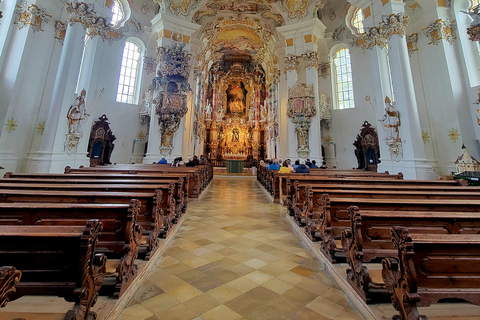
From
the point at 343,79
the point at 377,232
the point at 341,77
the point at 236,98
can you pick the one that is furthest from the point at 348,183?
the point at 236,98

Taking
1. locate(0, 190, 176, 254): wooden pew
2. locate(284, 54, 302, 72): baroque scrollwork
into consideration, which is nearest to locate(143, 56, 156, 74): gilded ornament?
locate(284, 54, 302, 72): baroque scrollwork

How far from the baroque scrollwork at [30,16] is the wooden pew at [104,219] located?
9785 millimetres

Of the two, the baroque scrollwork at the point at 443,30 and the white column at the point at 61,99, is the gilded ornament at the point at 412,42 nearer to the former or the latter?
the baroque scrollwork at the point at 443,30

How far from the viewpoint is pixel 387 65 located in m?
7.81

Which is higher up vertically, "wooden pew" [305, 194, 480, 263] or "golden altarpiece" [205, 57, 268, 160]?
"golden altarpiece" [205, 57, 268, 160]

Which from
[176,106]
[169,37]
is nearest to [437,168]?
[176,106]

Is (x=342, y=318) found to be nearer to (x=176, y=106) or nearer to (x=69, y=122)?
(x=69, y=122)

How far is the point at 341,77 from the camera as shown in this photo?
12820mm

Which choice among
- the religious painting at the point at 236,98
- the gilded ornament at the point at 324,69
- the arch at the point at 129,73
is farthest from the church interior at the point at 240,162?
the religious painting at the point at 236,98

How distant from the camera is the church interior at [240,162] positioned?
168cm

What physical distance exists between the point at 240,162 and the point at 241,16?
996 centimetres

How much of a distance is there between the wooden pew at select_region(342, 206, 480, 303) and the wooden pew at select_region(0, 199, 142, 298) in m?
2.02

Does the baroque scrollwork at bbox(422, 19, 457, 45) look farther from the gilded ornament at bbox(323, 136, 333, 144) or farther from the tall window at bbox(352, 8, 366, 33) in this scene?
the gilded ornament at bbox(323, 136, 333, 144)

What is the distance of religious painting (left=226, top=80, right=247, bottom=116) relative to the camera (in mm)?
23734
